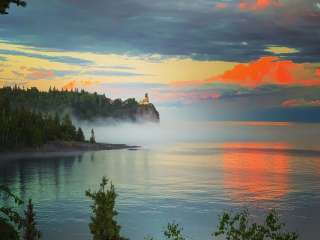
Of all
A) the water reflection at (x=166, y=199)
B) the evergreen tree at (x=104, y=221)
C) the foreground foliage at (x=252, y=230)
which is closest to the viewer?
the foreground foliage at (x=252, y=230)

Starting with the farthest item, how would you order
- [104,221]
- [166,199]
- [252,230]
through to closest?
[166,199] → [104,221] → [252,230]

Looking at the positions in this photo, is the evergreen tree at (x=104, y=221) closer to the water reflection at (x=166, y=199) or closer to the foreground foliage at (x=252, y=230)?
the foreground foliage at (x=252, y=230)

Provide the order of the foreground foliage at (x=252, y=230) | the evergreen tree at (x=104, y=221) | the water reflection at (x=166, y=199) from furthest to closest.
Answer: the water reflection at (x=166, y=199)
the evergreen tree at (x=104, y=221)
the foreground foliage at (x=252, y=230)

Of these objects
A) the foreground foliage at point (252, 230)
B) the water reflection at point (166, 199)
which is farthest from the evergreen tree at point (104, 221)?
the water reflection at point (166, 199)

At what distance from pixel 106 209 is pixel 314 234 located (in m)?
59.8

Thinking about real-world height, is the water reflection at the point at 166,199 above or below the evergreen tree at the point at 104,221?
below

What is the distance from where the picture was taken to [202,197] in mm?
147875

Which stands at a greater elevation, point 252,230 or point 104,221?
point 252,230

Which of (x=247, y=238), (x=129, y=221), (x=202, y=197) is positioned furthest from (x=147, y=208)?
(x=247, y=238)

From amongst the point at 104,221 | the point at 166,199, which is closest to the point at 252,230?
the point at 104,221

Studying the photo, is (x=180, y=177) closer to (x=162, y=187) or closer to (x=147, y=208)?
(x=162, y=187)

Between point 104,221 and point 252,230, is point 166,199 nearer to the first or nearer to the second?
point 104,221

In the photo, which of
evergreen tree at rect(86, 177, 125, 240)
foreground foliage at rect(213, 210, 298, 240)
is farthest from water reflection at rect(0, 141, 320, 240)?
foreground foliage at rect(213, 210, 298, 240)

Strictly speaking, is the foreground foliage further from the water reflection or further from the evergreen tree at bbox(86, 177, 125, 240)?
the water reflection
